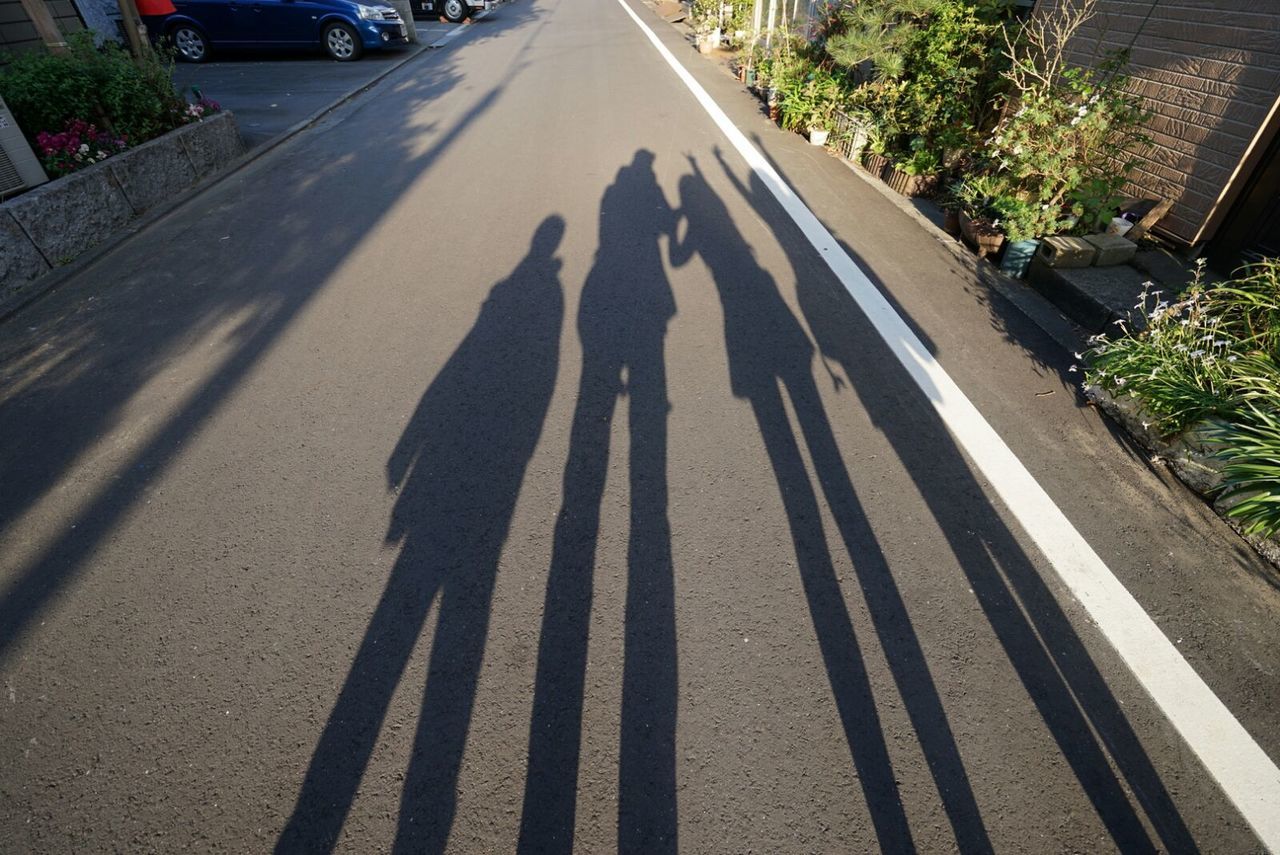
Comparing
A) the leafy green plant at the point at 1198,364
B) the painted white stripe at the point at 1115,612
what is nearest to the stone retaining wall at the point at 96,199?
the painted white stripe at the point at 1115,612

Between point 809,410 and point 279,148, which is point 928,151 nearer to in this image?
point 809,410

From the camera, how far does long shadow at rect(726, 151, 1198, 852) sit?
1.84 meters

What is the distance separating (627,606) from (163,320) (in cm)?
432

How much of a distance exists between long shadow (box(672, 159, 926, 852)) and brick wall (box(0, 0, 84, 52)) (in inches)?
340

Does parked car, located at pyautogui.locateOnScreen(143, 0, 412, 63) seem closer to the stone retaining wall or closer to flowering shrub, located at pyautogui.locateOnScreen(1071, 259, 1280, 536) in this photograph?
the stone retaining wall

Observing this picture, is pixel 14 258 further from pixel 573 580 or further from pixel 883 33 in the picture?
pixel 883 33

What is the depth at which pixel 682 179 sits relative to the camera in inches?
267

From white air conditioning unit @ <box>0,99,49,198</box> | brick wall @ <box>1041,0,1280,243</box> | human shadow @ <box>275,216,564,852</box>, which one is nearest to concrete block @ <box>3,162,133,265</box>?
white air conditioning unit @ <box>0,99,49,198</box>

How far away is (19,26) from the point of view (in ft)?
22.5

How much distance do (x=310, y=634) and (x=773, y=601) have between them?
194cm

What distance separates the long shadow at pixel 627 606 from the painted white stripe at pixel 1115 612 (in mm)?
1716

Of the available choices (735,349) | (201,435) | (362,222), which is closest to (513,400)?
(735,349)

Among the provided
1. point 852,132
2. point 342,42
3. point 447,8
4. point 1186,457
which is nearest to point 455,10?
point 447,8

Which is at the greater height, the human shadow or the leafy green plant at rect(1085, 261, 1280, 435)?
the leafy green plant at rect(1085, 261, 1280, 435)
